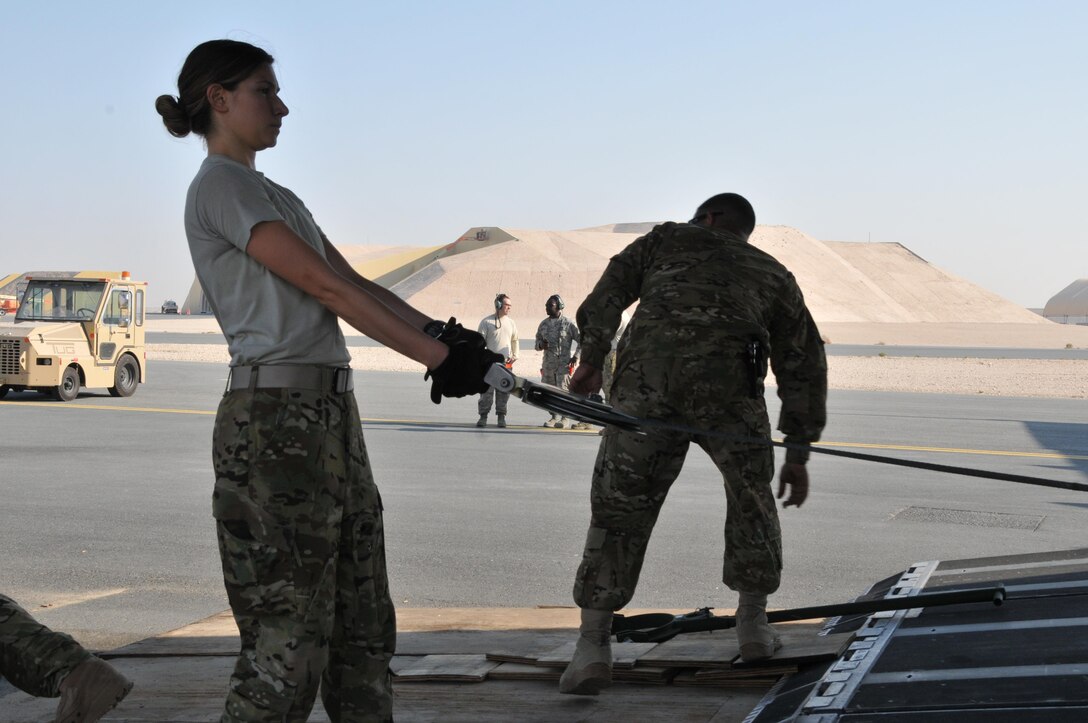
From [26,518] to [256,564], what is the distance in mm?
7147

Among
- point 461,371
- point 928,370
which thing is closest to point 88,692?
point 461,371

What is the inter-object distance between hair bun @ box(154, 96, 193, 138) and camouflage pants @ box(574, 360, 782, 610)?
1.93 m

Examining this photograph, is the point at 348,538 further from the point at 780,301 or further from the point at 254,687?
the point at 780,301

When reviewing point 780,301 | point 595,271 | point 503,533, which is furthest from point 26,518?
point 595,271

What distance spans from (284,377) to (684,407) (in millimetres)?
1921

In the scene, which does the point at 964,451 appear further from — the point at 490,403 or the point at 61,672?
the point at 61,672

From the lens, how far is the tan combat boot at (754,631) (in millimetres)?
4305

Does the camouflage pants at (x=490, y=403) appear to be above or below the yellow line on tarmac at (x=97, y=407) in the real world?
above

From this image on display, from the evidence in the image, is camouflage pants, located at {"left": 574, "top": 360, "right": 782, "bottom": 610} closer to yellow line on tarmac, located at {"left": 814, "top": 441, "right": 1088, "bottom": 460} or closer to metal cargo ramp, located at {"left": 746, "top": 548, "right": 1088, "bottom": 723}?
metal cargo ramp, located at {"left": 746, "top": 548, "right": 1088, "bottom": 723}

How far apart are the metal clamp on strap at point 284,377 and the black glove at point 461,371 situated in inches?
11.4

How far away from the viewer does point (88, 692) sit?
3178mm

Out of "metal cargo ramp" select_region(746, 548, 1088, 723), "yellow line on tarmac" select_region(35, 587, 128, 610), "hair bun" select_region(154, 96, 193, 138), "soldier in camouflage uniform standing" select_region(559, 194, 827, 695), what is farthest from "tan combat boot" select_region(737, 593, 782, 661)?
"yellow line on tarmac" select_region(35, 587, 128, 610)

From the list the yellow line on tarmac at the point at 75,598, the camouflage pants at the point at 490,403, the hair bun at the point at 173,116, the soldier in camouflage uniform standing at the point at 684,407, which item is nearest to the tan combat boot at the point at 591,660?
the soldier in camouflage uniform standing at the point at 684,407

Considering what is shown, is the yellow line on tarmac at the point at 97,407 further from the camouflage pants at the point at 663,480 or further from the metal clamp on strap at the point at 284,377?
the metal clamp on strap at the point at 284,377
